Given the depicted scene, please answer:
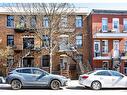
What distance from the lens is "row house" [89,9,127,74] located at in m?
36.8

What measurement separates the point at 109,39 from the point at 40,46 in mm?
8058

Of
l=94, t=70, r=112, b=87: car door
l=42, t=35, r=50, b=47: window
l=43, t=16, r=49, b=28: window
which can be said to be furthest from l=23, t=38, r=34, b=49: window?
l=94, t=70, r=112, b=87: car door

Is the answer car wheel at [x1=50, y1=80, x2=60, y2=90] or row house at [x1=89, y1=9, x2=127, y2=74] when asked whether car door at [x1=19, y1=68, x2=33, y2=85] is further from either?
row house at [x1=89, y1=9, x2=127, y2=74]

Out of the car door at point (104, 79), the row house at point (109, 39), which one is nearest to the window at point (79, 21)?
the row house at point (109, 39)

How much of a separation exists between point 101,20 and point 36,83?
18.1 m

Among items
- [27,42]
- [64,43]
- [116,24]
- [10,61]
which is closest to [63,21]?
[64,43]

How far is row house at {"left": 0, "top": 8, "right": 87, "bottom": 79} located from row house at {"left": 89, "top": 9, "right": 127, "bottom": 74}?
1.87m

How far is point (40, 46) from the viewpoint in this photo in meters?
36.8

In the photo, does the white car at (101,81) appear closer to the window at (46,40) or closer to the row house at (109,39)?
the window at (46,40)

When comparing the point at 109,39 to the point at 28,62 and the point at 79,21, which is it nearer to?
the point at 79,21

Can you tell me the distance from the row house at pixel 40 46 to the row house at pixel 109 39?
73.5 inches

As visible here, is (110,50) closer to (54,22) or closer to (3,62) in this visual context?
(54,22)

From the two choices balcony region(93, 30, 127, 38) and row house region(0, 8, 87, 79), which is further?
row house region(0, 8, 87, 79)

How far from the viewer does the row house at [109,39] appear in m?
36.8
